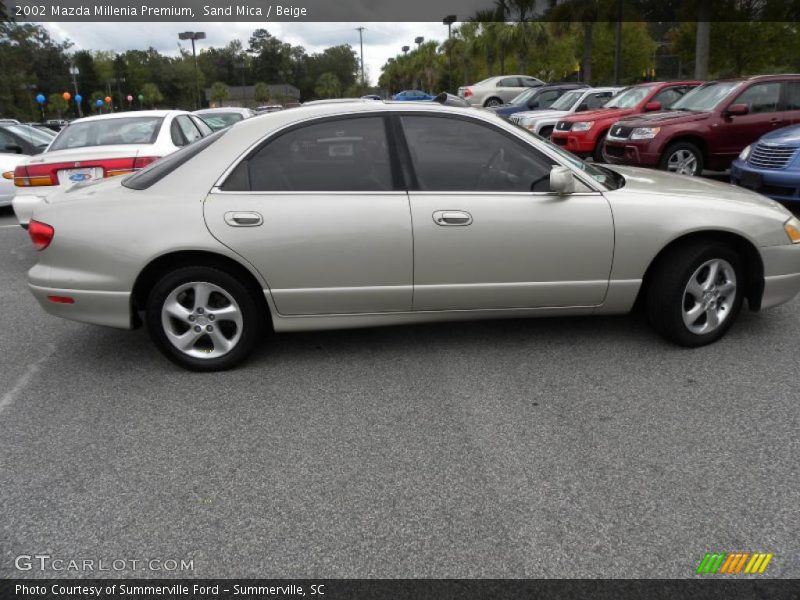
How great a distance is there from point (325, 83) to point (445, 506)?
133m

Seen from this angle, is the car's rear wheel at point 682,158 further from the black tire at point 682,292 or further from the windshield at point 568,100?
the windshield at point 568,100

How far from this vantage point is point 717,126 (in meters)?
9.59

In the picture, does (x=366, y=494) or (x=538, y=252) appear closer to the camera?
(x=366, y=494)

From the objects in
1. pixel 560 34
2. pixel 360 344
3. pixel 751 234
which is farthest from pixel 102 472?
pixel 560 34

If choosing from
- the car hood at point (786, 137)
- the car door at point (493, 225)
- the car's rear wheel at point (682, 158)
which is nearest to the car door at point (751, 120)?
the car's rear wheel at point (682, 158)

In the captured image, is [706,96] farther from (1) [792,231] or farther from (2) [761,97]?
(1) [792,231]

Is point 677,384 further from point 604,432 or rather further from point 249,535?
point 249,535

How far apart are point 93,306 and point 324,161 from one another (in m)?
1.62

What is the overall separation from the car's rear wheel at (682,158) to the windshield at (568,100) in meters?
6.45

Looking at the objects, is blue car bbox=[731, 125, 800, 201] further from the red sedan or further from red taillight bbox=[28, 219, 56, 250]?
red taillight bbox=[28, 219, 56, 250]

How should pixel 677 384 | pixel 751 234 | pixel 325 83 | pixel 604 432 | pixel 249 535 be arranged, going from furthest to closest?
pixel 325 83 < pixel 751 234 < pixel 677 384 < pixel 604 432 < pixel 249 535

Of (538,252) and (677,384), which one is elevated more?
(538,252)

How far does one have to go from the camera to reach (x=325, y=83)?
127062 mm

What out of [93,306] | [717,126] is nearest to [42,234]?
[93,306]
